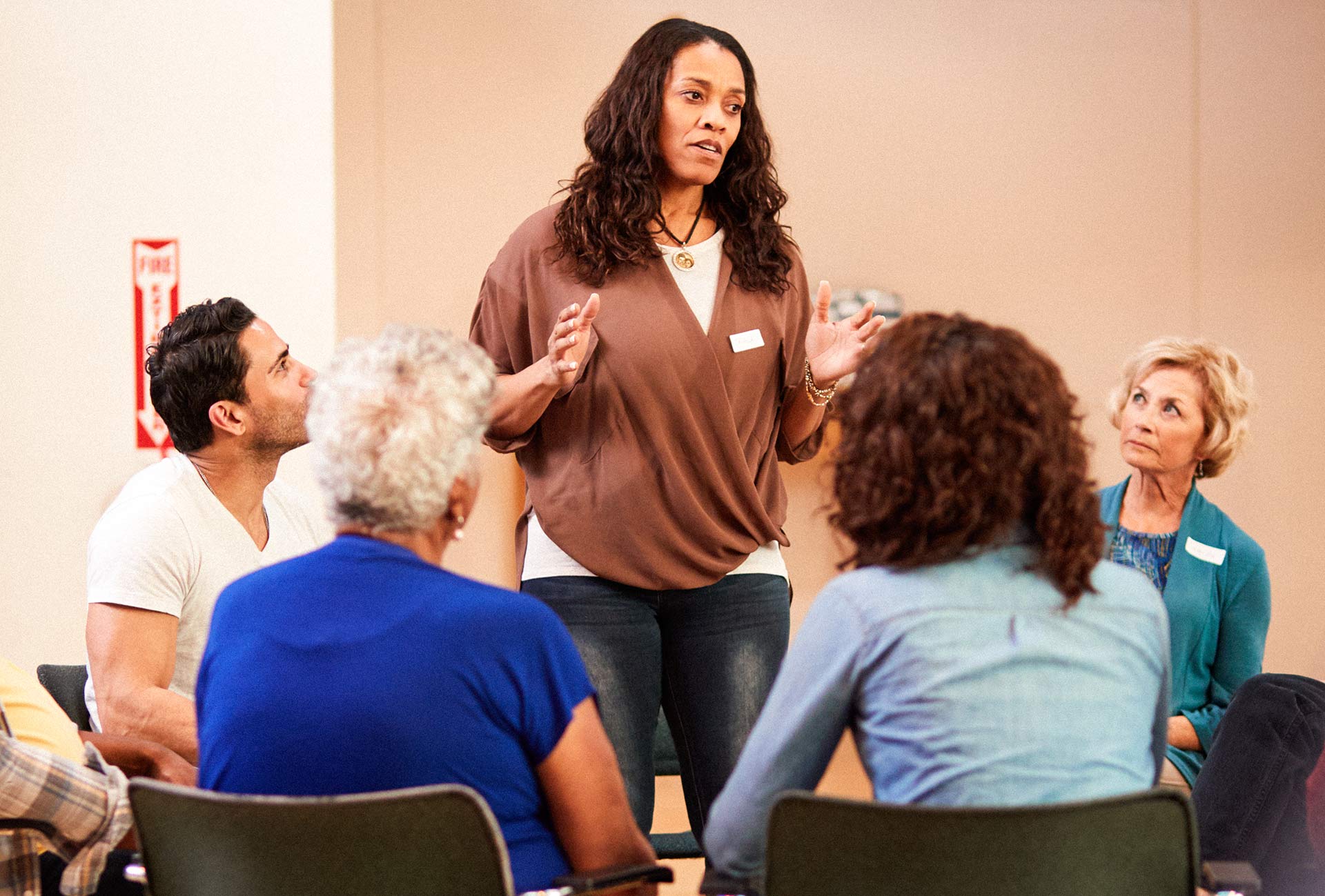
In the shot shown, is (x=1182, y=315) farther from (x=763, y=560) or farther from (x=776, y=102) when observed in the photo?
(x=763, y=560)

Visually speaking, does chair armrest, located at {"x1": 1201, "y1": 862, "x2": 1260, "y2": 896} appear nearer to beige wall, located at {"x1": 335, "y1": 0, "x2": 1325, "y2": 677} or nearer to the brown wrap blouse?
the brown wrap blouse

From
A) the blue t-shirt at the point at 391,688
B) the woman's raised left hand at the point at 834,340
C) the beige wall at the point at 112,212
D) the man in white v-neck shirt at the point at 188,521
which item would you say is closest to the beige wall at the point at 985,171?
the beige wall at the point at 112,212

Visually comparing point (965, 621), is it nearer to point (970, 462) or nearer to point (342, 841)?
point (970, 462)

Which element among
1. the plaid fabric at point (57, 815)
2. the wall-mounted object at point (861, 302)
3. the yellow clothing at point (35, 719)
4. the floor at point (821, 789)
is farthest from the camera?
the wall-mounted object at point (861, 302)

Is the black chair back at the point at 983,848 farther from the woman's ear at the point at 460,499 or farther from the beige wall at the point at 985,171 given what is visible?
the beige wall at the point at 985,171

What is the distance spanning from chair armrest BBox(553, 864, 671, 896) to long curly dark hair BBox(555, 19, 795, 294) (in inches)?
42.0

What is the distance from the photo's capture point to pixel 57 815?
60.0 inches

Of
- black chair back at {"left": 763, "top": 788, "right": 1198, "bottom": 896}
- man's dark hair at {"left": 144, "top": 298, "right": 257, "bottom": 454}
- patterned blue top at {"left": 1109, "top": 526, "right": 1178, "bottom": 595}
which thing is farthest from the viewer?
patterned blue top at {"left": 1109, "top": 526, "right": 1178, "bottom": 595}

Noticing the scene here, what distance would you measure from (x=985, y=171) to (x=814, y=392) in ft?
9.10

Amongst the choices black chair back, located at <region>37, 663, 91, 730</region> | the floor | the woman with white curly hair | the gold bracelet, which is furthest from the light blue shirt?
the floor

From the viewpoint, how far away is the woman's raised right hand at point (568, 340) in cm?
185

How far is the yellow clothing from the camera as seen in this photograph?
172 cm

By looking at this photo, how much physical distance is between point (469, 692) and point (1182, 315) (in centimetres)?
406

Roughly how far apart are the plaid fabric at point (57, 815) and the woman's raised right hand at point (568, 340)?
2.65 feet
